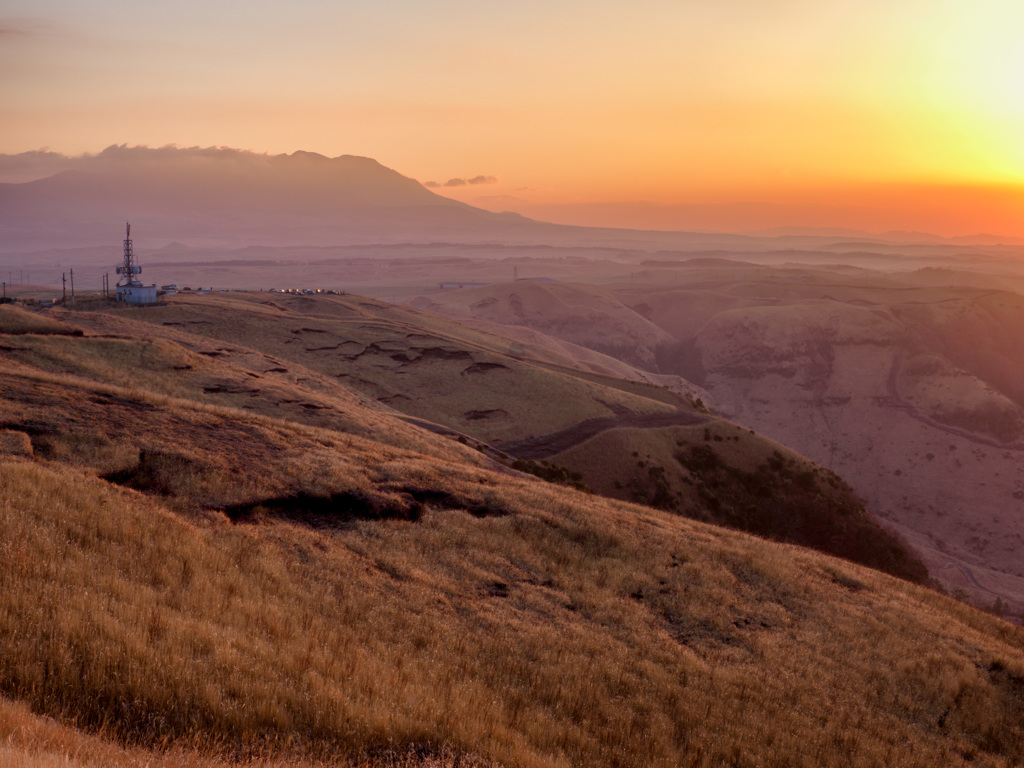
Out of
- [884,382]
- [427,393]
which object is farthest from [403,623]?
[884,382]

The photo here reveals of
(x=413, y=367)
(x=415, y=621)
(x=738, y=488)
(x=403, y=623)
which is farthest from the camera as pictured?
(x=413, y=367)

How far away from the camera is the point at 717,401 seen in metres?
119

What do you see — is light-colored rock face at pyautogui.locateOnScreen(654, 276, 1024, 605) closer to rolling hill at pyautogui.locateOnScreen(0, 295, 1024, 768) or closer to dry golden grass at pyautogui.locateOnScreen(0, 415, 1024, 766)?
rolling hill at pyautogui.locateOnScreen(0, 295, 1024, 768)

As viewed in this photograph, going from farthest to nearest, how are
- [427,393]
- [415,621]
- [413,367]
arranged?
[413,367] → [427,393] → [415,621]

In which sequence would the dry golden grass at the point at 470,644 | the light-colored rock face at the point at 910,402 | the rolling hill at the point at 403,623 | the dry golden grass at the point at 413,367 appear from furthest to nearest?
the light-colored rock face at the point at 910,402 < the dry golden grass at the point at 413,367 < the dry golden grass at the point at 470,644 < the rolling hill at the point at 403,623

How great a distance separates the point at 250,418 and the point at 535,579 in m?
14.0

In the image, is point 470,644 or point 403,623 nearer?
point 470,644

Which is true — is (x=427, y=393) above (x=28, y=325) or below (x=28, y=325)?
below

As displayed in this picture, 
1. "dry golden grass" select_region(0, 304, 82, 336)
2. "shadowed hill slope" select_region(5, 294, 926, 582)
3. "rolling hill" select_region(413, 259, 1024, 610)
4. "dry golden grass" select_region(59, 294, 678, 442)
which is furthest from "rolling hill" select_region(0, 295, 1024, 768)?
"rolling hill" select_region(413, 259, 1024, 610)

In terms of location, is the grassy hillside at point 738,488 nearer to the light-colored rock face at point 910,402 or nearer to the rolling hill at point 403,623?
the light-colored rock face at point 910,402

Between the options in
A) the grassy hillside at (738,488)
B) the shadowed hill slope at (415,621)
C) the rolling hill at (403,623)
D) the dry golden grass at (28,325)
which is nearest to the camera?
the rolling hill at (403,623)

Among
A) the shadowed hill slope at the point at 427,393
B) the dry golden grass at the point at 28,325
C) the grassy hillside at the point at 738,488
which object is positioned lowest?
the grassy hillside at the point at 738,488

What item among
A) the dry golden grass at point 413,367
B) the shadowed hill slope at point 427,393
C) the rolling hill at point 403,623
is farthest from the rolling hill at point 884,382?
the rolling hill at point 403,623

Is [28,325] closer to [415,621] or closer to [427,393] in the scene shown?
[427,393]
